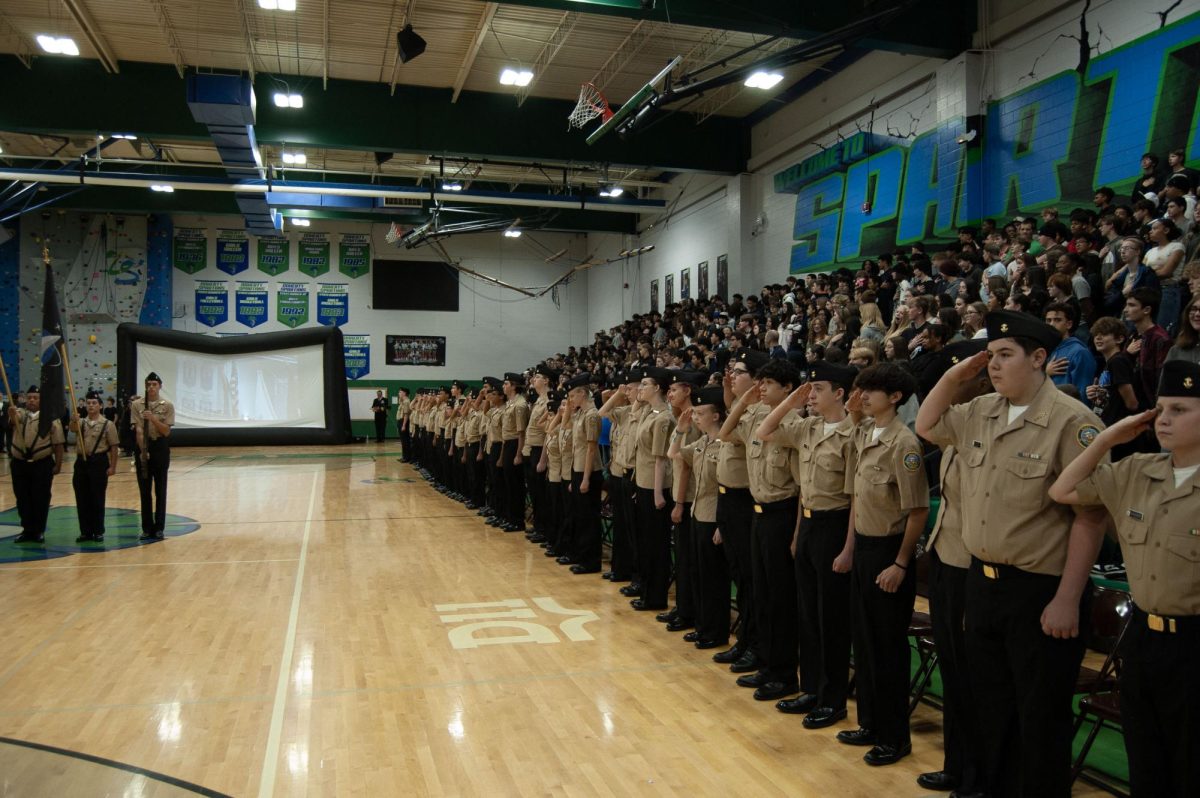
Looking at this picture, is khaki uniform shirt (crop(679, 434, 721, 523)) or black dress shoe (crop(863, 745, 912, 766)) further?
khaki uniform shirt (crop(679, 434, 721, 523))

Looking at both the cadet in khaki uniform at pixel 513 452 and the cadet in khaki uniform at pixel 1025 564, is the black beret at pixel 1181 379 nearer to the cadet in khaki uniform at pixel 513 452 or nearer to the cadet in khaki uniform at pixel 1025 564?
the cadet in khaki uniform at pixel 1025 564

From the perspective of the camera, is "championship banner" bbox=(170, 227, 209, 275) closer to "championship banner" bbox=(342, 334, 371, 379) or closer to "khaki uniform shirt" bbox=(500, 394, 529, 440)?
"championship banner" bbox=(342, 334, 371, 379)

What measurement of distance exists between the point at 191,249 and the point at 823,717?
2610 cm

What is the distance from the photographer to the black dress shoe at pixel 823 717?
12.8ft

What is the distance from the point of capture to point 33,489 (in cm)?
876

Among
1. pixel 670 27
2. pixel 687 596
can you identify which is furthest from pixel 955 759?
pixel 670 27

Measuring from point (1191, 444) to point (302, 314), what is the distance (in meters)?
26.6

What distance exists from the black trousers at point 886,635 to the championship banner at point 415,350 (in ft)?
80.3

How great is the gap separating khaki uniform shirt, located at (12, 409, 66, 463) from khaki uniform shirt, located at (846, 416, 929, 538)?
8.21 m

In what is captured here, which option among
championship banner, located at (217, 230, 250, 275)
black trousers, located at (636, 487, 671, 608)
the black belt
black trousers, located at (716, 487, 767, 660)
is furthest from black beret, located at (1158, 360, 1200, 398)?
championship banner, located at (217, 230, 250, 275)


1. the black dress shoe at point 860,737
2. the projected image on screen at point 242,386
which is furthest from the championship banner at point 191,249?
the black dress shoe at point 860,737

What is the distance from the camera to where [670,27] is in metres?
12.4

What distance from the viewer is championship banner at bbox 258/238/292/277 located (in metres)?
26.2

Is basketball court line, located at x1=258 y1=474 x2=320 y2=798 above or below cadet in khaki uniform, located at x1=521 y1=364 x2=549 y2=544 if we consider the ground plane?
below
